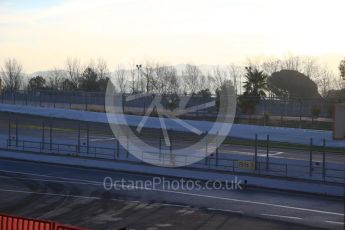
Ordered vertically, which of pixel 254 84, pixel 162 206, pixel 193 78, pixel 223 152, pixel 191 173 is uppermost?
pixel 193 78

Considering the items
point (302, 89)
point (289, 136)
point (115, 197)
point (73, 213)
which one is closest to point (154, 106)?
point (289, 136)

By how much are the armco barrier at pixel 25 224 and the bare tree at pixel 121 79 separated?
98.0 m

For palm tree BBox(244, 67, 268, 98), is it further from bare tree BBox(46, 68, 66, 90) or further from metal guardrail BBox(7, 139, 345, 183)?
bare tree BBox(46, 68, 66, 90)

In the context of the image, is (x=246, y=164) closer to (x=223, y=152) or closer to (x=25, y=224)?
(x=223, y=152)

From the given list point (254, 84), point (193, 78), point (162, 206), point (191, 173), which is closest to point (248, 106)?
point (254, 84)

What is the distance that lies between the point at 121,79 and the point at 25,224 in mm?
103969

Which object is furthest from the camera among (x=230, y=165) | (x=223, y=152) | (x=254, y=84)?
(x=254, y=84)

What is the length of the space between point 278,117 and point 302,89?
28.2m

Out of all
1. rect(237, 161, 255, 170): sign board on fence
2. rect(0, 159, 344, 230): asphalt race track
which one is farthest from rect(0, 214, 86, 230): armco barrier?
rect(237, 161, 255, 170): sign board on fence

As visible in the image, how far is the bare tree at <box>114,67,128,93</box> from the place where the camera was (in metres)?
114

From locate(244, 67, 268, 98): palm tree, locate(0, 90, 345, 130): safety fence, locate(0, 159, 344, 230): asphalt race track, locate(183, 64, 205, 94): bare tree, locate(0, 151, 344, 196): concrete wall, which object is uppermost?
locate(183, 64, 205, 94): bare tree

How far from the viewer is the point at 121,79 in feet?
382

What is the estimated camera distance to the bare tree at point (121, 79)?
4492 inches

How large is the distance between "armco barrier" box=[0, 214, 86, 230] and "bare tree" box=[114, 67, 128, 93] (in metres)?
98.0
